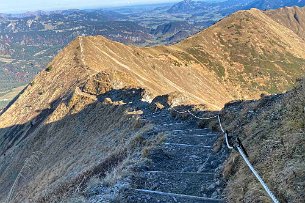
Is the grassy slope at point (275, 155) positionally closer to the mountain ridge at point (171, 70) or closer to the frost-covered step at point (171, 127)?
the frost-covered step at point (171, 127)

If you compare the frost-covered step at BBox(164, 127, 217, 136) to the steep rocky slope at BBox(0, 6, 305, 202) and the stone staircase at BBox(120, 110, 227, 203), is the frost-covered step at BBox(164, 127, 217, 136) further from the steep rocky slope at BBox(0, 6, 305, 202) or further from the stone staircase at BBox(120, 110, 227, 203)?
the steep rocky slope at BBox(0, 6, 305, 202)

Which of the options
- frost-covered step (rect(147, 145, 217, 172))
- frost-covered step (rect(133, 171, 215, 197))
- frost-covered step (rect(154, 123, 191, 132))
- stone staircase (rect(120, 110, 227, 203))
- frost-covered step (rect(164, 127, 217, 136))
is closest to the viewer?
stone staircase (rect(120, 110, 227, 203))

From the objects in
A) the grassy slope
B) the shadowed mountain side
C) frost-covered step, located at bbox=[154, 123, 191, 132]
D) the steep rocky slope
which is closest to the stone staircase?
the grassy slope

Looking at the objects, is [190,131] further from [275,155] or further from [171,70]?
[171,70]

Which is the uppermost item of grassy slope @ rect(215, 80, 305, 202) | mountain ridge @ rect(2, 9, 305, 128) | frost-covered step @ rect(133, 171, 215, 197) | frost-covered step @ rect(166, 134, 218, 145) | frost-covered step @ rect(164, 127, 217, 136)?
grassy slope @ rect(215, 80, 305, 202)

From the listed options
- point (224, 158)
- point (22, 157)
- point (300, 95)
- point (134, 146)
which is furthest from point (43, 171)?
point (300, 95)

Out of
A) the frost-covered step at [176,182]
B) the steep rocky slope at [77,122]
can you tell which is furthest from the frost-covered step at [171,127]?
the frost-covered step at [176,182]
